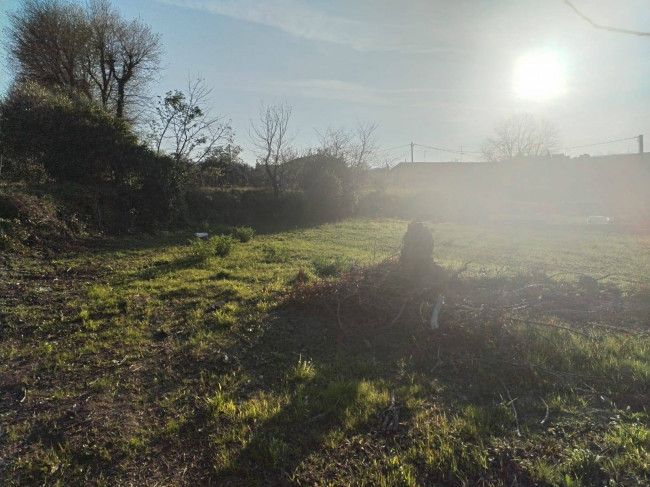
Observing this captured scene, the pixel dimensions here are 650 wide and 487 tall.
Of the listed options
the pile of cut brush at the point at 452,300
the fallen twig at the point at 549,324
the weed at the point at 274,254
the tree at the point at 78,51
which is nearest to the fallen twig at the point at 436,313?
the pile of cut brush at the point at 452,300

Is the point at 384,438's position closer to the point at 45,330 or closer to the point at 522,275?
the point at 45,330

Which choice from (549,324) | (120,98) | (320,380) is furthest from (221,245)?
(120,98)

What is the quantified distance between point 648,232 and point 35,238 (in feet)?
79.7

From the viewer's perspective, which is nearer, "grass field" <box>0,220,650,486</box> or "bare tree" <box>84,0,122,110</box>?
"grass field" <box>0,220,650,486</box>

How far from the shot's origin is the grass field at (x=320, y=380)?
232 centimetres

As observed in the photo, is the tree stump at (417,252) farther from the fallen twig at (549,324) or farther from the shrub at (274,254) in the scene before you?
the shrub at (274,254)

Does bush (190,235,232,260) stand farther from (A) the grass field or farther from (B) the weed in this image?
(A) the grass field

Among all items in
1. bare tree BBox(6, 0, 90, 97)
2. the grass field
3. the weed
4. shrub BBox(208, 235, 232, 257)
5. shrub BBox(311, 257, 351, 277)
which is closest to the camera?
the grass field

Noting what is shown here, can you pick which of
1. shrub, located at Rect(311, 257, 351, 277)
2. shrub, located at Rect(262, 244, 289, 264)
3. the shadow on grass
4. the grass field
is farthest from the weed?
the shadow on grass

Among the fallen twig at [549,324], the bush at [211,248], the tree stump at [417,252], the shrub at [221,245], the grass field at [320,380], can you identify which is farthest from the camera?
the shrub at [221,245]

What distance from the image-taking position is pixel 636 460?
2262 mm

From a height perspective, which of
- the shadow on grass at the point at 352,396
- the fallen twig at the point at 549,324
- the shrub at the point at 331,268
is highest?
the shrub at the point at 331,268

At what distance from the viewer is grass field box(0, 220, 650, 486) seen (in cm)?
232

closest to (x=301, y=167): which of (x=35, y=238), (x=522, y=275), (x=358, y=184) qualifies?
(x=358, y=184)
